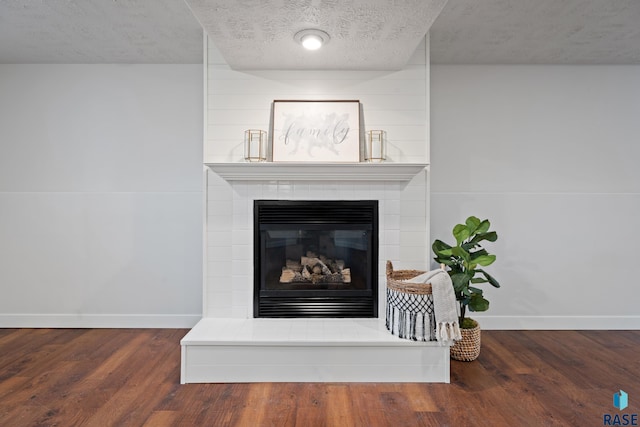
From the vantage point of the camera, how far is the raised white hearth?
2309mm

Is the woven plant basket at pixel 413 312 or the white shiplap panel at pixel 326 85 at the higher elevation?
the white shiplap panel at pixel 326 85

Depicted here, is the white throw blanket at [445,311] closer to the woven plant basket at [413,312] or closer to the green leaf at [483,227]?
the woven plant basket at [413,312]

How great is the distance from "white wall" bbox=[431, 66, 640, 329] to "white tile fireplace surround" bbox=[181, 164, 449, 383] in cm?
75

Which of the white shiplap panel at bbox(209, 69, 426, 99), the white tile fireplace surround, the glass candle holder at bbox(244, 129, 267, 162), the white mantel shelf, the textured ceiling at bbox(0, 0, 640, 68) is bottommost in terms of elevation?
the white tile fireplace surround

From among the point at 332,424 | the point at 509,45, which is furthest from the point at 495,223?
the point at 332,424

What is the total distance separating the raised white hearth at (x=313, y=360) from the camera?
231 cm

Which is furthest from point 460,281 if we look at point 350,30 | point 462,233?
point 350,30

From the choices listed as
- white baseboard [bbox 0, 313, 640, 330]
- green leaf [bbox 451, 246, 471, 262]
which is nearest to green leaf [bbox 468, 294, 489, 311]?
green leaf [bbox 451, 246, 471, 262]

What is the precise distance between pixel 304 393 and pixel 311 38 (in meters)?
2.12

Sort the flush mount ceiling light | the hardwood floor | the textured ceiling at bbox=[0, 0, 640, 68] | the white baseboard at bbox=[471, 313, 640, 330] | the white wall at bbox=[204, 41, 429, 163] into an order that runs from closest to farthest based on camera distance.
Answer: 1. the hardwood floor
2. the textured ceiling at bbox=[0, 0, 640, 68]
3. the flush mount ceiling light
4. the white wall at bbox=[204, 41, 429, 163]
5. the white baseboard at bbox=[471, 313, 640, 330]

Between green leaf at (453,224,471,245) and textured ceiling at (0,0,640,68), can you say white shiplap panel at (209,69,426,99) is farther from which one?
green leaf at (453,224,471,245)

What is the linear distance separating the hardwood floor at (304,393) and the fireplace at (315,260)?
64cm

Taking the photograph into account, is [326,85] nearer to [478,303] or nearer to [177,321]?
[478,303]

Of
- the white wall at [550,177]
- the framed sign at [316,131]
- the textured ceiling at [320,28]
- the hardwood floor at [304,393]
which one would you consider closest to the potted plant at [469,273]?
the hardwood floor at [304,393]
